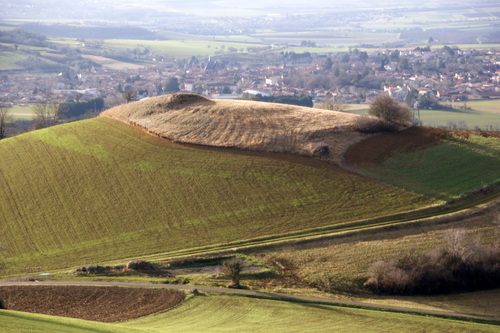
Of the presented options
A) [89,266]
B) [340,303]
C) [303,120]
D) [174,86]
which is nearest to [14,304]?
[89,266]

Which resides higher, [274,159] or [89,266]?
[274,159]

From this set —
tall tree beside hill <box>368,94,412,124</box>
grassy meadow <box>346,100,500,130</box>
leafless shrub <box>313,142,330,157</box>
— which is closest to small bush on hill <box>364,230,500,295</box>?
leafless shrub <box>313,142,330,157</box>

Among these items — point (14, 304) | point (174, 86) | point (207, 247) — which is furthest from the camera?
point (174, 86)

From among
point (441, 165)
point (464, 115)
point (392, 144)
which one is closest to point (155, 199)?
point (392, 144)

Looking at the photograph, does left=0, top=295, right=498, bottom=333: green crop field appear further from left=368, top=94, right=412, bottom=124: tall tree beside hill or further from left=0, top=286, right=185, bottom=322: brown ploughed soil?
left=368, top=94, right=412, bottom=124: tall tree beside hill

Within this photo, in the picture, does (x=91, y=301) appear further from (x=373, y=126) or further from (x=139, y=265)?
(x=373, y=126)

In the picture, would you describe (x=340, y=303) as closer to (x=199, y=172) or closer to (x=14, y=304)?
(x=14, y=304)
